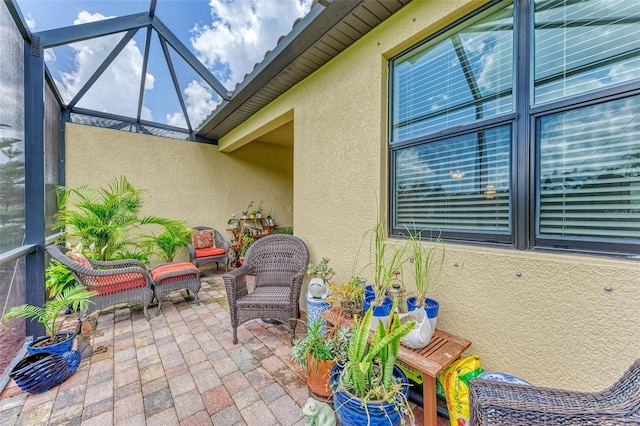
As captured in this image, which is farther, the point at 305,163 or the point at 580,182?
the point at 305,163

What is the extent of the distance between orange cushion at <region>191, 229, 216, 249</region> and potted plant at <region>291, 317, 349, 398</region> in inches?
175

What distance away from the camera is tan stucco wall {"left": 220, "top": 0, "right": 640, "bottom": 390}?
130 cm

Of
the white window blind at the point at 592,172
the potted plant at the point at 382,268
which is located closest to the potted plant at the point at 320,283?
the potted plant at the point at 382,268

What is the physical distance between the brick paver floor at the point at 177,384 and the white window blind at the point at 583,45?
2331mm

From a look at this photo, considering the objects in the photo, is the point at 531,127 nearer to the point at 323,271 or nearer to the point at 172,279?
the point at 323,271

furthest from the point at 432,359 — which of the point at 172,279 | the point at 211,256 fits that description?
the point at 211,256

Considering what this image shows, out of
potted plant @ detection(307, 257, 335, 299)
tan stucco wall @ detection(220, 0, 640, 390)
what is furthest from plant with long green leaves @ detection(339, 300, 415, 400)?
potted plant @ detection(307, 257, 335, 299)

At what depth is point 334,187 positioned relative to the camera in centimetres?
286

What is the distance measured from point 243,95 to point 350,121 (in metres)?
2.01

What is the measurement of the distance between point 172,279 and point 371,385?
3.17 metres

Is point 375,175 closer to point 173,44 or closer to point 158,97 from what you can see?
point 173,44

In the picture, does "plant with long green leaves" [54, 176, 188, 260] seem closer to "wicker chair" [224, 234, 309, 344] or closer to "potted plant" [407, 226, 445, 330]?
"wicker chair" [224, 234, 309, 344]

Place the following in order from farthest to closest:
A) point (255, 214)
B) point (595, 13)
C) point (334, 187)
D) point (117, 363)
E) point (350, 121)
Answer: point (255, 214)
point (334, 187)
point (350, 121)
point (117, 363)
point (595, 13)

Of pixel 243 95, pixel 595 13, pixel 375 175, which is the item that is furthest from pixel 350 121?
pixel 243 95
